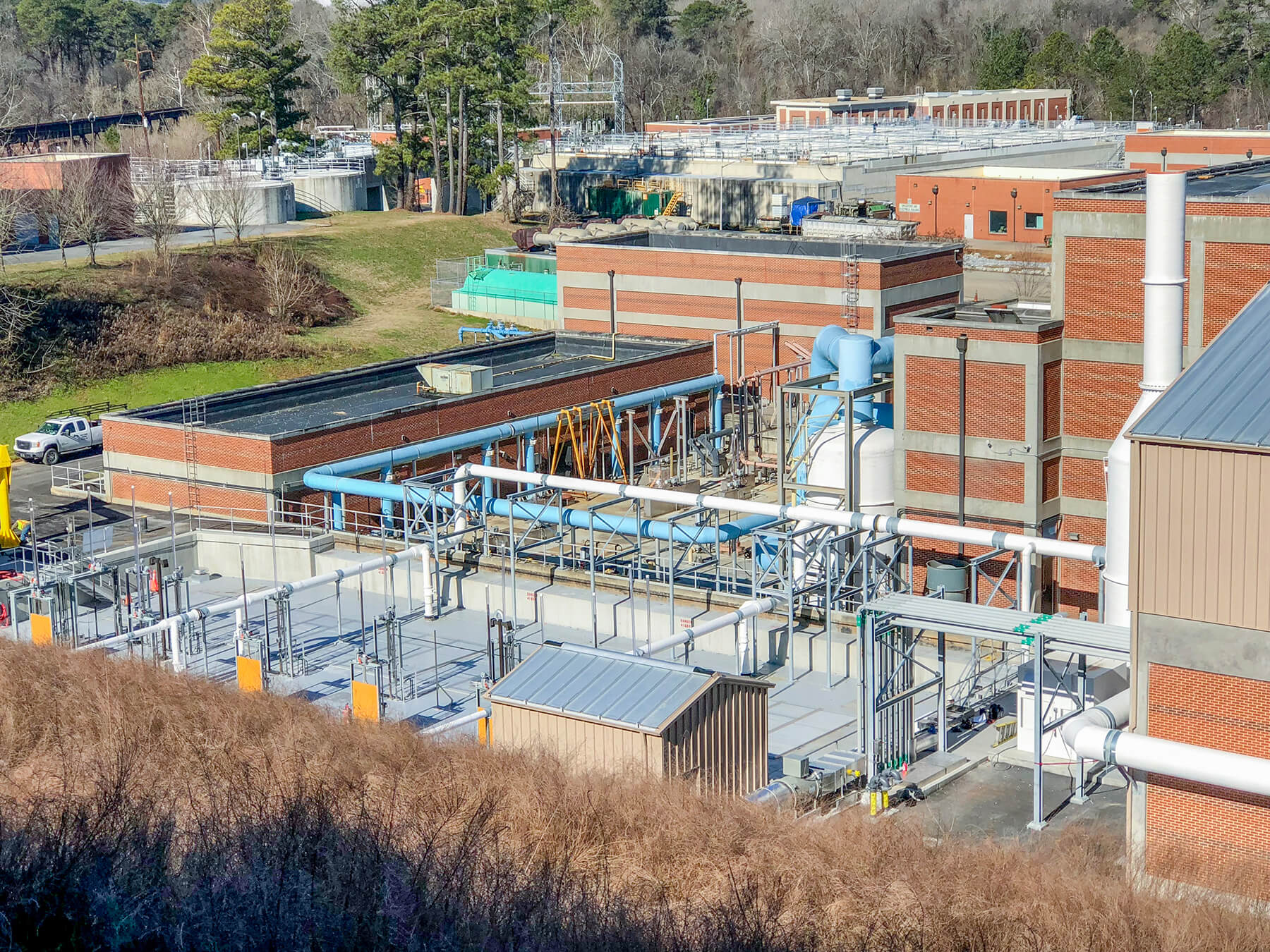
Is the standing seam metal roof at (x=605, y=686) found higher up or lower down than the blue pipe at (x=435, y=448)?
lower down

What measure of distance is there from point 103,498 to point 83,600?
27.4 feet

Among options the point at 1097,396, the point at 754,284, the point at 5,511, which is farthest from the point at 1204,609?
the point at 754,284

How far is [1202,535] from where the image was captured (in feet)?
62.7

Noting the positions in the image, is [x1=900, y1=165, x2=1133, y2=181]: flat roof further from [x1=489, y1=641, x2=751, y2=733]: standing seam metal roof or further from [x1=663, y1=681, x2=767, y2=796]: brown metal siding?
[x1=489, y1=641, x2=751, y2=733]: standing seam metal roof

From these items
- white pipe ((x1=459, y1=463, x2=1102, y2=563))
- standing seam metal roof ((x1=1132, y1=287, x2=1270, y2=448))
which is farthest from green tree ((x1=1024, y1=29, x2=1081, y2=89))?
standing seam metal roof ((x1=1132, y1=287, x2=1270, y2=448))

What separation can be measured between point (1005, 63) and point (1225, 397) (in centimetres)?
10503

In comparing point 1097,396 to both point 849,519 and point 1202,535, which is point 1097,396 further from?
point 1202,535

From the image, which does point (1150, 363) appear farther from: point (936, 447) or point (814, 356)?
point (814, 356)

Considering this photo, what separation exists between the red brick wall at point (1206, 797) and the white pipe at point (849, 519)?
18.2 ft

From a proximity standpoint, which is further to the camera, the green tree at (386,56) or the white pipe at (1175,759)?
the green tree at (386,56)

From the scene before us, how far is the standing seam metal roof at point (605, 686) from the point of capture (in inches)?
833

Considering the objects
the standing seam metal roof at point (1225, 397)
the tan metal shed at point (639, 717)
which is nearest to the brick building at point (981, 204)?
the standing seam metal roof at point (1225, 397)

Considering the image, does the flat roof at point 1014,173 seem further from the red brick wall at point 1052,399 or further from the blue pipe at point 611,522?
the blue pipe at point 611,522

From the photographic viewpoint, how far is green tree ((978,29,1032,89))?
11850cm
